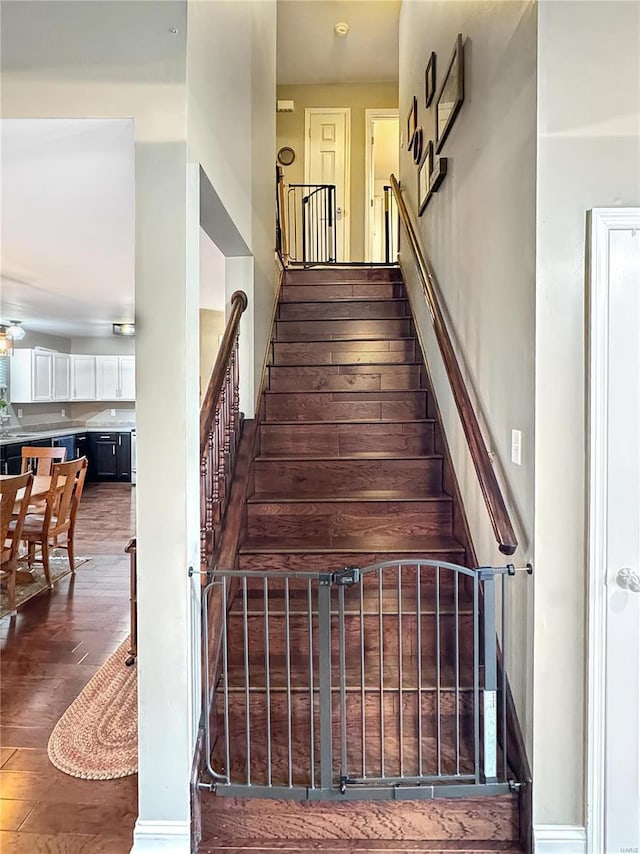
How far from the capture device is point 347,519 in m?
2.96

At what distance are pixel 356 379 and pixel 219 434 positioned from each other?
4.58ft

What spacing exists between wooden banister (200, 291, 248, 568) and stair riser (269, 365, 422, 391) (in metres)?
0.72

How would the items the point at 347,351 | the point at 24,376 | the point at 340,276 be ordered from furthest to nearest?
1. the point at 24,376
2. the point at 340,276
3. the point at 347,351

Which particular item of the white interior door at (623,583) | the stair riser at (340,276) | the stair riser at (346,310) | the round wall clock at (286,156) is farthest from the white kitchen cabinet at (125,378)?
the white interior door at (623,583)

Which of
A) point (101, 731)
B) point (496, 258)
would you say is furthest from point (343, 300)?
point (101, 731)

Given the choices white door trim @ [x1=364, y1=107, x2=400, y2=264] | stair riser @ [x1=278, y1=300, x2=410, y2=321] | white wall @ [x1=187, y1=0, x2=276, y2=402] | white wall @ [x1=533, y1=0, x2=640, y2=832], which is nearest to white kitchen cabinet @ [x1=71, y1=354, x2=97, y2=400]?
white door trim @ [x1=364, y1=107, x2=400, y2=264]

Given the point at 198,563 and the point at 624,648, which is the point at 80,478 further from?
the point at 624,648

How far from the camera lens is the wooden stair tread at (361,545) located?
268 centimetres

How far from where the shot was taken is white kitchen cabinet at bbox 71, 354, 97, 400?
9.80 meters

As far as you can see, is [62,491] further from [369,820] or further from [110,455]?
[110,455]

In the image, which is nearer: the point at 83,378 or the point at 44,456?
the point at 44,456

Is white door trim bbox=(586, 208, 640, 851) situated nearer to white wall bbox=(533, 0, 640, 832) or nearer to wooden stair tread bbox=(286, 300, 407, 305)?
white wall bbox=(533, 0, 640, 832)

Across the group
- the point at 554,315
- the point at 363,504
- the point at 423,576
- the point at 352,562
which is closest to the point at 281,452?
the point at 363,504

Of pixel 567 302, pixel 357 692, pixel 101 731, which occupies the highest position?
pixel 567 302
